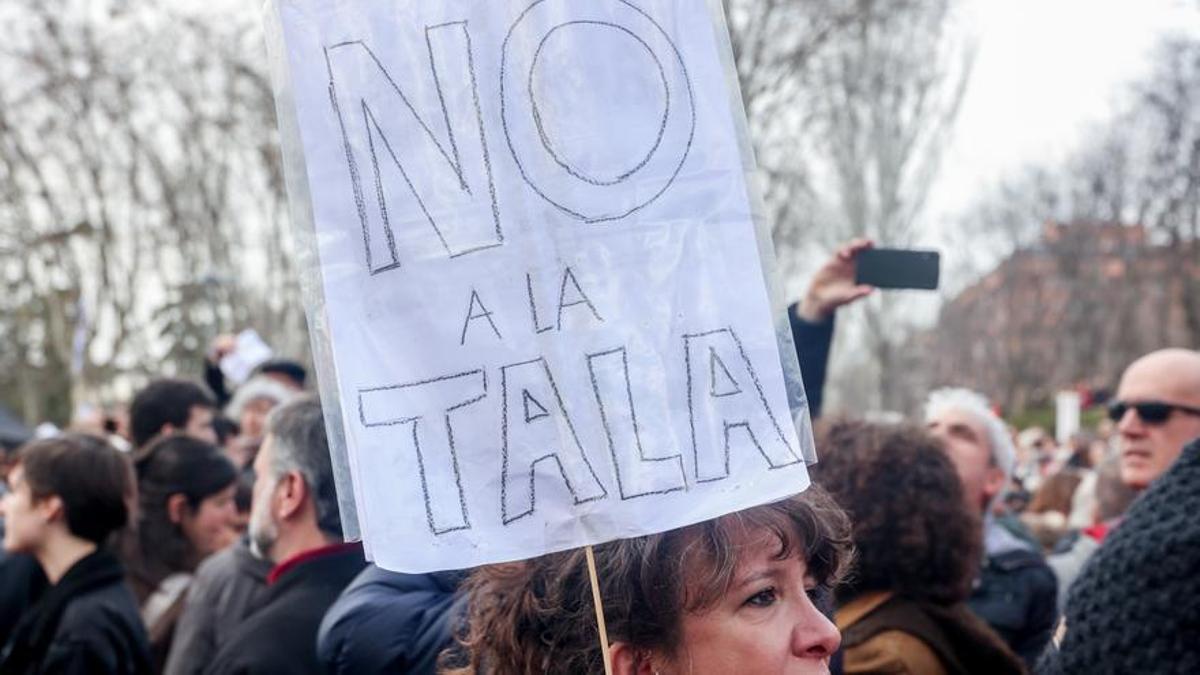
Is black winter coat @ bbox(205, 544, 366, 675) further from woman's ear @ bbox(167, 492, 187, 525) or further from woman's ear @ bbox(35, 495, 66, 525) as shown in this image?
woman's ear @ bbox(167, 492, 187, 525)

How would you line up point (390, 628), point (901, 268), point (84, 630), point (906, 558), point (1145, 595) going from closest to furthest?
point (1145, 595) < point (390, 628) < point (901, 268) < point (906, 558) < point (84, 630)

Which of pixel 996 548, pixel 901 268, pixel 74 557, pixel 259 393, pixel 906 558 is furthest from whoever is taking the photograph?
pixel 259 393

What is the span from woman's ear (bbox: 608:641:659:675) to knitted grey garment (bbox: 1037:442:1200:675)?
0.62m

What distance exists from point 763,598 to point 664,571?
0.52ft

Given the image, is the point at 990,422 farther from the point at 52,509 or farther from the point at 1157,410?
the point at 52,509

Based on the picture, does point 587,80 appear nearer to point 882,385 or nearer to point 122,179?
point 122,179

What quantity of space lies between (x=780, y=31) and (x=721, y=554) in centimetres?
1112

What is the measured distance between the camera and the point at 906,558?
3.34 m

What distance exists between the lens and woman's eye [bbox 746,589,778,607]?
2.04 m

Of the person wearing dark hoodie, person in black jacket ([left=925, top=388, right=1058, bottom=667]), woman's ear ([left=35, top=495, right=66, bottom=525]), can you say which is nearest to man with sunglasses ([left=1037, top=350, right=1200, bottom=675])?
the person wearing dark hoodie

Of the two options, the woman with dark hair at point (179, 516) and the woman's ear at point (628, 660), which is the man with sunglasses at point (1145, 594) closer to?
the woman's ear at point (628, 660)

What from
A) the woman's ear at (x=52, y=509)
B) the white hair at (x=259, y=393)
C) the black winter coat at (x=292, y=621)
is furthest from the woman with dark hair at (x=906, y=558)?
the white hair at (x=259, y=393)

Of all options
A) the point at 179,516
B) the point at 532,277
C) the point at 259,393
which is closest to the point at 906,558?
the point at 532,277

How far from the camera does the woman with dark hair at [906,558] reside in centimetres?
322
